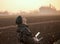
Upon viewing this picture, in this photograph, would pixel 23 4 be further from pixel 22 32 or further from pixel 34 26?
pixel 22 32

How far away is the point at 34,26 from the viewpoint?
5.57m

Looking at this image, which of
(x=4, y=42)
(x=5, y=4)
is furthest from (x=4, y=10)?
(x=4, y=42)

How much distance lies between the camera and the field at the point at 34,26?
4883 millimetres

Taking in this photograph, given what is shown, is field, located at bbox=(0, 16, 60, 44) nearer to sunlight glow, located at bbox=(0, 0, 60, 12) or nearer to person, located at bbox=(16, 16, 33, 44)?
sunlight glow, located at bbox=(0, 0, 60, 12)

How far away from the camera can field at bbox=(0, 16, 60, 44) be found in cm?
488

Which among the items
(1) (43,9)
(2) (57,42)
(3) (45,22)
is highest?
(1) (43,9)

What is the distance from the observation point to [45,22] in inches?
231

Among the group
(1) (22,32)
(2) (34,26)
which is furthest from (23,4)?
(1) (22,32)

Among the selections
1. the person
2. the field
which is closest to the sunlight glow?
the field

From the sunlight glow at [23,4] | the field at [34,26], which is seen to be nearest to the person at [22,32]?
the field at [34,26]

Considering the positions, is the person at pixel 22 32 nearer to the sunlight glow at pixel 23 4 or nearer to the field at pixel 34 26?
the field at pixel 34 26

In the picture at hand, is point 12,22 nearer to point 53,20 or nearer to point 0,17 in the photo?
point 0,17

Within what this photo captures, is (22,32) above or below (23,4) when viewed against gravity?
below

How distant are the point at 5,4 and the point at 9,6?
0.45ft
